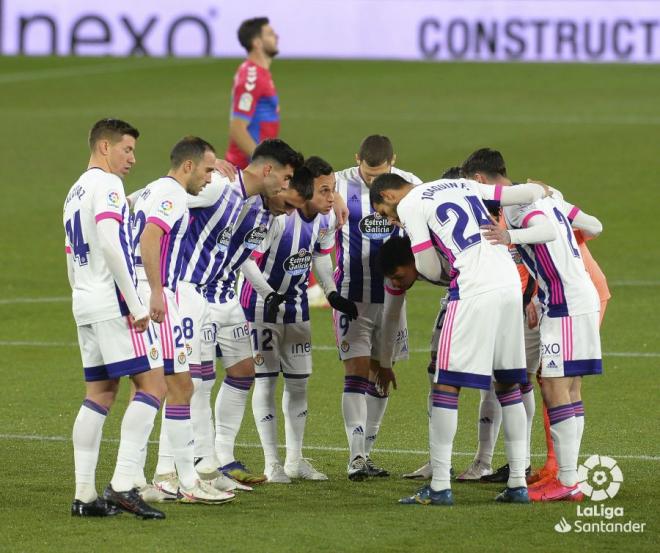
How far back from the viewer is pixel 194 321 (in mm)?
8414

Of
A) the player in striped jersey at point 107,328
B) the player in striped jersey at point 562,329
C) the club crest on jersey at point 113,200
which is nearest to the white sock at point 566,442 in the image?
the player in striped jersey at point 562,329

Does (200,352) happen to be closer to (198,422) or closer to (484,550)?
(198,422)

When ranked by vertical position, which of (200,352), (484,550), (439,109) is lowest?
(484,550)

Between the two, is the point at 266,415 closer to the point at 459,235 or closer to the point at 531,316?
the point at 531,316

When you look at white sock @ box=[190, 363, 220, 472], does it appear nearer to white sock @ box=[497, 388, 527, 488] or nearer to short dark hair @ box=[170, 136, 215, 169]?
short dark hair @ box=[170, 136, 215, 169]

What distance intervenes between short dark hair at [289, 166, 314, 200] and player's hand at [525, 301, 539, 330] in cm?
158

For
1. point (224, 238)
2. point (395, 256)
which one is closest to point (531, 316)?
point (395, 256)

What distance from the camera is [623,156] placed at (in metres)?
24.1

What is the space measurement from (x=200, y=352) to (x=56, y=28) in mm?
25070

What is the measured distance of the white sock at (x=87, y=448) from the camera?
7.75m

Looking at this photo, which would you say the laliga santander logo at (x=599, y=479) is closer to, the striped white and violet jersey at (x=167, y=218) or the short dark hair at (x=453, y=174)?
the short dark hair at (x=453, y=174)

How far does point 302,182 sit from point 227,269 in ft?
2.31

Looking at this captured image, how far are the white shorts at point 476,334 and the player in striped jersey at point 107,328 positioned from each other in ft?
5.23

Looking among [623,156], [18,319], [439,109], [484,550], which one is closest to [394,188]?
[484,550]
